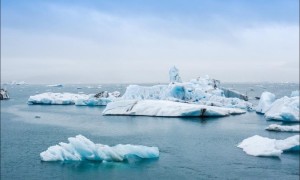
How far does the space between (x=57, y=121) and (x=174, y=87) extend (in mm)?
12598

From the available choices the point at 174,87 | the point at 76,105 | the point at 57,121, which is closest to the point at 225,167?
the point at 57,121

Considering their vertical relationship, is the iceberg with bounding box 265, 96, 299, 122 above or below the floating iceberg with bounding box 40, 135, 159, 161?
above

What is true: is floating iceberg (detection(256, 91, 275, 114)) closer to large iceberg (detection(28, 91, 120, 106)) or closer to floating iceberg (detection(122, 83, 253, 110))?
floating iceberg (detection(122, 83, 253, 110))

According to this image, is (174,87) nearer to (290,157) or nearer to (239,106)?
(239,106)

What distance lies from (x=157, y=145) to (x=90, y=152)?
15.5ft

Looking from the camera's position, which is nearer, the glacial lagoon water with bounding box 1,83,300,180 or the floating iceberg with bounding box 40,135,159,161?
the glacial lagoon water with bounding box 1,83,300,180

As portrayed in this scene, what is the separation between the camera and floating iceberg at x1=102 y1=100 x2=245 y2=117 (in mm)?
30312

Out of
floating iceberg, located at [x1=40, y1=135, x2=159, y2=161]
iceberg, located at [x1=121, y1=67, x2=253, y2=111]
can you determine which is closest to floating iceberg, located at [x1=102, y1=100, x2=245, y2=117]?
iceberg, located at [x1=121, y1=67, x2=253, y2=111]

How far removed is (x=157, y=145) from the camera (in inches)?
742

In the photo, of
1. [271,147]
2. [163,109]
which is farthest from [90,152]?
[163,109]

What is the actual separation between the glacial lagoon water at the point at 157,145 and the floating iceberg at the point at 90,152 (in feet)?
1.06

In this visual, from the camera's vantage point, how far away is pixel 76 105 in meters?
44.8

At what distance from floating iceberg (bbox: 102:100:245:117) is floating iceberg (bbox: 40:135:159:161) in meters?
14.8

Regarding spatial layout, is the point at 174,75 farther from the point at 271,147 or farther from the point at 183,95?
the point at 271,147
